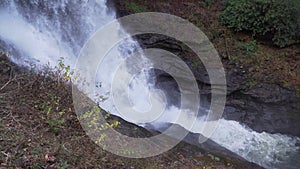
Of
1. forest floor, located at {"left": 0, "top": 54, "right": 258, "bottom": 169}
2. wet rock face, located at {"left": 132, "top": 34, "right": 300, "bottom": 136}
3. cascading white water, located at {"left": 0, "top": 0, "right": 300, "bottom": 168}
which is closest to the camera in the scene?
forest floor, located at {"left": 0, "top": 54, "right": 258, "bottom": 169}

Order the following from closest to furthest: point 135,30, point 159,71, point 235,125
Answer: point 235,125 < point 159,71 < point 135,30

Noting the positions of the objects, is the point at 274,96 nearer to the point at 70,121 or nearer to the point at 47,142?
the point at 70,121

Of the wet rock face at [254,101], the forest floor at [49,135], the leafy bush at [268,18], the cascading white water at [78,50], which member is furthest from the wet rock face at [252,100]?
the forest floor at [49,135]

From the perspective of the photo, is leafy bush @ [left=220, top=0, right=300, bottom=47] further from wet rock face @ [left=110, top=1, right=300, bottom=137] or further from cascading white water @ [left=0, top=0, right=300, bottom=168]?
cascading white water @ [left=0, top=0, right=300, bottom=168]

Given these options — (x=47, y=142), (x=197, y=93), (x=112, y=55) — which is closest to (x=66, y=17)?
(x=112, y=55)

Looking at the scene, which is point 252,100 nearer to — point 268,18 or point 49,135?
point 268,18

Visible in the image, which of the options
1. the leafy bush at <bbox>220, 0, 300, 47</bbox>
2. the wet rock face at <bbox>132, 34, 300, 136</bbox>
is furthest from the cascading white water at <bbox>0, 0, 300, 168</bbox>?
the leafy bush at <bbox>220, 0, 300, 47</bbox>

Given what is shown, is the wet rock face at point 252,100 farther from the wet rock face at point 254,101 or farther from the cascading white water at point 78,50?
the cascading white water at point 78,50
